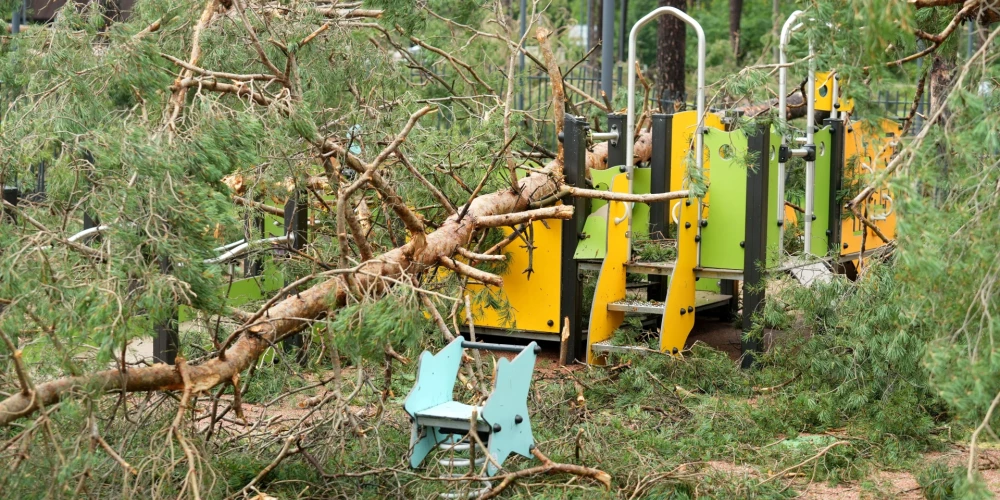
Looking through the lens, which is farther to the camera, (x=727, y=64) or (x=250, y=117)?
(x=727, y=64)

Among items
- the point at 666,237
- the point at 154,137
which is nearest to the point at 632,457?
the point at 154,137

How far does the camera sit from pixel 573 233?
7230 millimetres

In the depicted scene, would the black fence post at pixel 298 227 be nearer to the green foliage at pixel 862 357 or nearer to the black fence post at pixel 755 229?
the black fence post at pixel 755 229

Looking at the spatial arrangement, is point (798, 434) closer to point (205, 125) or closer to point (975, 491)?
point (975, 491)

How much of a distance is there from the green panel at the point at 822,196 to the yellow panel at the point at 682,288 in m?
1.16

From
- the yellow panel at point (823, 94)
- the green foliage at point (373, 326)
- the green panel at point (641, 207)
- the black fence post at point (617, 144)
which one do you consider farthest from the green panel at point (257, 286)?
the yellow panel at point (823, 94)

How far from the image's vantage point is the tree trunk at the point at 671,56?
15070mm

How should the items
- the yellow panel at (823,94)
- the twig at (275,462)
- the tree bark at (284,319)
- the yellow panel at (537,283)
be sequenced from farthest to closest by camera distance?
the yellow panel at (823,94)
the yellow panel at (537,283)
the twig at (275,462)
the tree bark at (284,319)

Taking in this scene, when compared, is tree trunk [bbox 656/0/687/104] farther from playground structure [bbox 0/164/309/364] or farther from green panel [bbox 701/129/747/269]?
playground structure [bbox 0/164/309/364]

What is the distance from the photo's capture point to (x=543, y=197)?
7.12m

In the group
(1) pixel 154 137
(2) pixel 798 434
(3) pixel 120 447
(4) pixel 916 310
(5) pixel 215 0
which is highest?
(5) pixel 215 0

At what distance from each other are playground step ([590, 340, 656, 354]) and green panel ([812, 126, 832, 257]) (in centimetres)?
178

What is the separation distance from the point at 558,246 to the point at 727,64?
13936 millimetres

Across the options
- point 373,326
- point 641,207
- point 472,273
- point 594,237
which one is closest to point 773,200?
point 641,207
